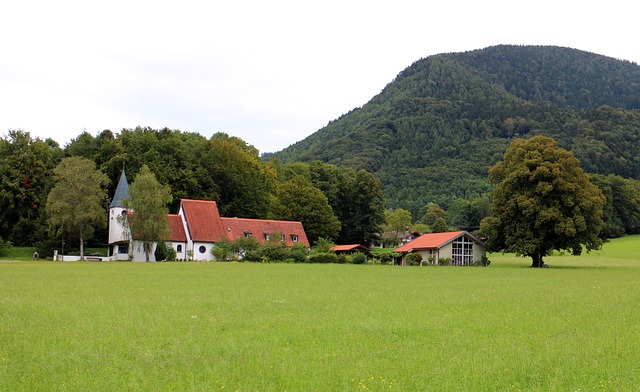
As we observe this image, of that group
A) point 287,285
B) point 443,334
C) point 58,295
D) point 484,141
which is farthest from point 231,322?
point 484,141

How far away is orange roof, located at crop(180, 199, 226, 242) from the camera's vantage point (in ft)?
226

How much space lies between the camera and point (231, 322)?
1611 cm

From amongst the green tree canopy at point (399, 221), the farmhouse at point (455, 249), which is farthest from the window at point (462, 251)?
the green tree canopy at point (399, 221)

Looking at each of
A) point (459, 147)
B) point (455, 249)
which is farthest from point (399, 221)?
point (459, 147)

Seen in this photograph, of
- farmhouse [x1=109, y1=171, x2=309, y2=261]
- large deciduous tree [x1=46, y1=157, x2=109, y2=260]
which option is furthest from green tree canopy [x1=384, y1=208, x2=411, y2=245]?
large deciduous tree [x1=46, y1=157, x2=109, y2=260]

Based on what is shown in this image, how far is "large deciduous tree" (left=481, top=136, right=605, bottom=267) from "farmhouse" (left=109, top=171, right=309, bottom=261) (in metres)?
25.9

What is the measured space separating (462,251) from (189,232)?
31.7 metres

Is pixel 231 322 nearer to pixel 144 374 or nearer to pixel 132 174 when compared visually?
pixel 144 374

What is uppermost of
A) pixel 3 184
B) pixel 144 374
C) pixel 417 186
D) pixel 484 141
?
pixel 484 141

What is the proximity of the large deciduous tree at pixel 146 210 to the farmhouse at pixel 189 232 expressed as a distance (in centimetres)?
285

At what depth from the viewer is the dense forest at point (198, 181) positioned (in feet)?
232

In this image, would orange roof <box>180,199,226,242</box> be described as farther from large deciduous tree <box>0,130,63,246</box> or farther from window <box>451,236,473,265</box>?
window <box>451,236,473,265</box>

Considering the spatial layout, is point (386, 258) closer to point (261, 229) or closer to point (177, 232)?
point (261, 229)

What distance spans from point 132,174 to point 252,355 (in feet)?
218
